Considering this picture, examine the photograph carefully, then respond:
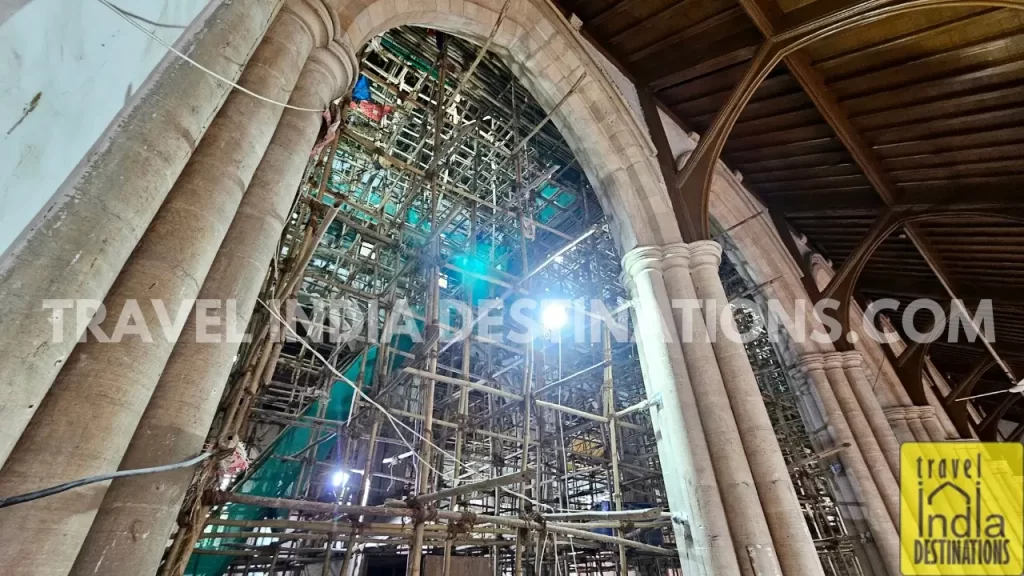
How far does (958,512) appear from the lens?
6.81 metres

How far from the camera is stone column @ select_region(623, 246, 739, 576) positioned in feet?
10.8

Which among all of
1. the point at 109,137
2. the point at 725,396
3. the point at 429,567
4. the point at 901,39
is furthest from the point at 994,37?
the point at 429,567

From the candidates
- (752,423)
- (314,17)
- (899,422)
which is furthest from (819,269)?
(314,17)

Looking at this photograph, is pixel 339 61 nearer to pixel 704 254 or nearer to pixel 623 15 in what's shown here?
pixel 704 254

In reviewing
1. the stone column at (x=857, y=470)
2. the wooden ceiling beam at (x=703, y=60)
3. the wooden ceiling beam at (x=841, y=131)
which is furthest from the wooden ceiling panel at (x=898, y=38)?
the stone column at (x=857, y=470)

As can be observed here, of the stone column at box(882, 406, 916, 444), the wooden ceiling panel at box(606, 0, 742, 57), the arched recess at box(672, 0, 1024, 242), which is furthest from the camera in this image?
the stone column at box(882, 406, 916, 444)

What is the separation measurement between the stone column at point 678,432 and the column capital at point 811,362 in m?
3.84

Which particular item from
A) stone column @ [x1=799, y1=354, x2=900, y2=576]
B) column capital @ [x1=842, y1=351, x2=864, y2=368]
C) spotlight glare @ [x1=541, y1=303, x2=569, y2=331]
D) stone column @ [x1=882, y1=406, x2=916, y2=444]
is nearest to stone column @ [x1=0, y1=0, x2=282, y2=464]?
spotlight glare @ [x1=541, y1=303, x2=569, y2=331]

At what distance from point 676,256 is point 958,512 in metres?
6.93

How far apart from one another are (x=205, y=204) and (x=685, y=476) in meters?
3.76

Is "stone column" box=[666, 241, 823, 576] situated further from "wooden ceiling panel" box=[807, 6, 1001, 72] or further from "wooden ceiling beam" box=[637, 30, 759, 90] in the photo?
"wooden ceiling panel" box=[807, 6, 1001, 72]

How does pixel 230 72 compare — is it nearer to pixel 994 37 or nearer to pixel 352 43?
pixel 352 43

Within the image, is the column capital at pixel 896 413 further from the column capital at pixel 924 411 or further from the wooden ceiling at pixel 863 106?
the wooden ceiling at pixel 863 106

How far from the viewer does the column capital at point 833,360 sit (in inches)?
261
